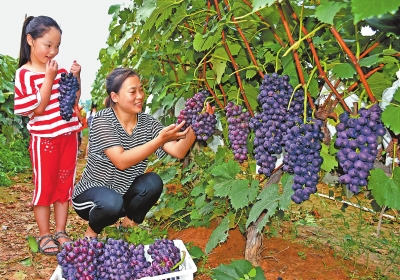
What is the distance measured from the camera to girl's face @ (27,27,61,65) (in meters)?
3.10

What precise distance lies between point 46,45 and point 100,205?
1.18 metres

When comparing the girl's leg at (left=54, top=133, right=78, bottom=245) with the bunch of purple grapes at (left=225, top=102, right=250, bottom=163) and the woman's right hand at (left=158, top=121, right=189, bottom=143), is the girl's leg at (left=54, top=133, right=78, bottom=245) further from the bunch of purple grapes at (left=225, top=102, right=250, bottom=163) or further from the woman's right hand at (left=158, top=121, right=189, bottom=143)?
the bunch of purple grapes at (left=225, top=102, right=250, bottom=163)

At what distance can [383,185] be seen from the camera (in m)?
1.75

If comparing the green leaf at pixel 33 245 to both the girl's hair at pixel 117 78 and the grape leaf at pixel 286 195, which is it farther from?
the grape leaf at pixel 286 195

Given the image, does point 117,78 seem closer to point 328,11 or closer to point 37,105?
point 37,105

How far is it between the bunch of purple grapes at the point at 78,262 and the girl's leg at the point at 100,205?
629mm

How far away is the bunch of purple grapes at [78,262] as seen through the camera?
2.33m

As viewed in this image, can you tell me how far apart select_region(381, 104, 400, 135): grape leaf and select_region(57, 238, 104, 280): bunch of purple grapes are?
1.63 m

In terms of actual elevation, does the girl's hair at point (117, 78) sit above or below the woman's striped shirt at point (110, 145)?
above

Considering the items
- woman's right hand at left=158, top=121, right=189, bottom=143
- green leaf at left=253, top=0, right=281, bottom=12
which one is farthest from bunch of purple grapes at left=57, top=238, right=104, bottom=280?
green leaf at left=253, top=0, right=281, bottom=12

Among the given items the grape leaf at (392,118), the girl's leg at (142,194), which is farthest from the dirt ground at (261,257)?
the grape leaf at (392,118)

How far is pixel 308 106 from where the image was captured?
2.03 meters

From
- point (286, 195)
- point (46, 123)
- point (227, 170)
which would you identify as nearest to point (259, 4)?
point (286, 195)

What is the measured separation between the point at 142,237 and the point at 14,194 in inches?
143
